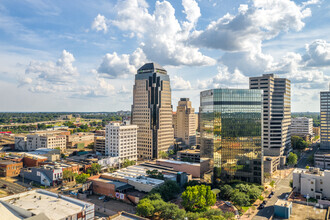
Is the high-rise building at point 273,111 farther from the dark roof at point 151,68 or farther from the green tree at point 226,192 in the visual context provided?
the green tree at point 226,192

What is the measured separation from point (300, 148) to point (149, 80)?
125 m

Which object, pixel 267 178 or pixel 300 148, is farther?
pixel 300 148

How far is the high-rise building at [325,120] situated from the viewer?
15925cm

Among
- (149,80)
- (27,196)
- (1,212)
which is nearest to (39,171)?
(27,196)

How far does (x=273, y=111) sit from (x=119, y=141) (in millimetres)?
99637

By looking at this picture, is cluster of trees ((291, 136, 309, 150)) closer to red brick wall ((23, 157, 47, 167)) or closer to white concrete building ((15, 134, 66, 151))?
red brick wall ((23, 157, 47, 167))

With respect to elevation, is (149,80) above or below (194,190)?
above

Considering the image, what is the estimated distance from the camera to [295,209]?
6738 centimetres

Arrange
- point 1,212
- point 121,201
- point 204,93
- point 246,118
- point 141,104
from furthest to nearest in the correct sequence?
point 141,104 → point 204,93 → point 246,118 → point 121,201 → point 1,212

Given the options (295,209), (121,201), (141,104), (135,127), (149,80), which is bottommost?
(121,201)

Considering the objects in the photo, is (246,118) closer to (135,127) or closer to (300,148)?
(135,127)

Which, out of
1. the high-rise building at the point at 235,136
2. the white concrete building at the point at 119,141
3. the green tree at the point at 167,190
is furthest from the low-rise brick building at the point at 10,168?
the high-rise building at the point at 235,136

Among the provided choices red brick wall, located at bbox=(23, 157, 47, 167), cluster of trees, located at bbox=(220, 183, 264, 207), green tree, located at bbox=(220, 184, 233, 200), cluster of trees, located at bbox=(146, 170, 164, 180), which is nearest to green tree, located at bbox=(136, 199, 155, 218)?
cluster of trees, located at bbox=(220, 183, 264, 207)

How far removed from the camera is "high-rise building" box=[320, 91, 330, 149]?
159 m
